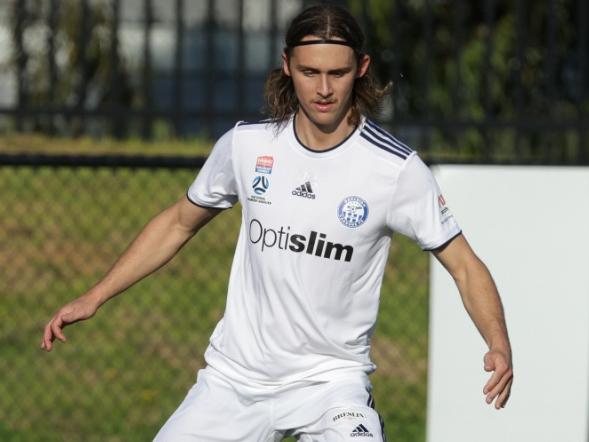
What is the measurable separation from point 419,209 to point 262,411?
0.79 m

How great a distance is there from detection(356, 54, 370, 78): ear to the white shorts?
0.94m

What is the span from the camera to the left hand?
13.5 feet

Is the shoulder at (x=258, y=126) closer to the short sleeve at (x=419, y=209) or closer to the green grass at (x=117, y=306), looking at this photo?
the short sleeve at (x=419, y=209)

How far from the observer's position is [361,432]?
13.9 feet

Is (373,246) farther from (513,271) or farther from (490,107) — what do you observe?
(490,107)

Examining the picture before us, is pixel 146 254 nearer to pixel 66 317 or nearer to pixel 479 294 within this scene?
pixel 66 317

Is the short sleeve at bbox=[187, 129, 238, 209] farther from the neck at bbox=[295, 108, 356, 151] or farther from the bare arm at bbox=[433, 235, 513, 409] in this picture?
the bare arm at bbox=[433, 235, 513, 409]

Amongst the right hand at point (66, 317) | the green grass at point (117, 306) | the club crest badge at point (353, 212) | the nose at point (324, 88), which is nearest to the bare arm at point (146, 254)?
the right hand at point (66, 317)

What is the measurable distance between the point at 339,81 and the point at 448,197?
156 centimetres

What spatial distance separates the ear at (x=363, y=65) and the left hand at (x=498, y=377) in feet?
3.11

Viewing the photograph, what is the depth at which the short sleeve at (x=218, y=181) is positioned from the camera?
4.69 meters

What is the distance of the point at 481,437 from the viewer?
5828 mm

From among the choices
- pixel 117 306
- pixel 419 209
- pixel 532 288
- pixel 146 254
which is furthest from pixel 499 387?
pixel 117 306

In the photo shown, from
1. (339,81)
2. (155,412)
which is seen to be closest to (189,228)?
(339,81)
